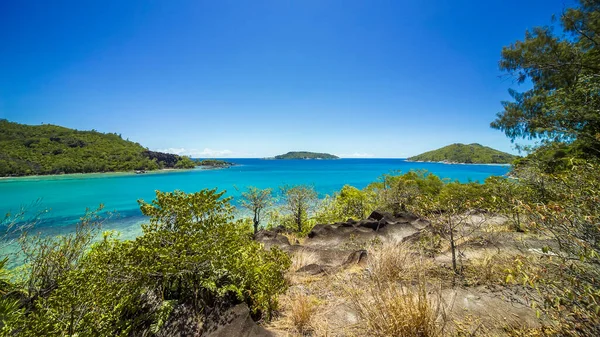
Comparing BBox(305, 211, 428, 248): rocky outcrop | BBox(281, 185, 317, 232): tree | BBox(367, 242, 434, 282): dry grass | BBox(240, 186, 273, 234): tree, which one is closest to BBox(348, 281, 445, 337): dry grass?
BBox(367, 242, 434, 282): dry grass

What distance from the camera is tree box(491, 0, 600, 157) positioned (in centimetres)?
725

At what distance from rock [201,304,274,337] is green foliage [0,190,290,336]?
0.19m

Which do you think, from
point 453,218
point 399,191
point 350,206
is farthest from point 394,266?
point 399,191

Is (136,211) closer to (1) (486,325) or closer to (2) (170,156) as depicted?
(1) (486,325)

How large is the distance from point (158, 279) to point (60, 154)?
13144 centimetres

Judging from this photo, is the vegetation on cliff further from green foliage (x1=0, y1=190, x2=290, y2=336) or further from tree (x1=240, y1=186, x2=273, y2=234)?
tree (x1=240, y1=186, x2=273, y2=234)

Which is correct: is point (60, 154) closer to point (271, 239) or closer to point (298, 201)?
point (298, 201)

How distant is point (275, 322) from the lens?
147 inches

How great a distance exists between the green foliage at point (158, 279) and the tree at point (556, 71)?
8.89 metres

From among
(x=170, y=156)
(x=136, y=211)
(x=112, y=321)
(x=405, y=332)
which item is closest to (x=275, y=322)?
(x=405, y=332)

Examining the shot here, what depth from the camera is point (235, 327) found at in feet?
10.7

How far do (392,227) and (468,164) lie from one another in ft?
648

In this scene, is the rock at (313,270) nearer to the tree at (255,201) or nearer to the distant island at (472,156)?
the tree at (255,201)

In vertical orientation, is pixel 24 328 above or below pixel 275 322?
above
